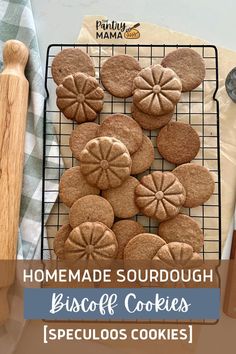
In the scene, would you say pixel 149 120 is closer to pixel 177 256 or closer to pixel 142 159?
pixel 142 159

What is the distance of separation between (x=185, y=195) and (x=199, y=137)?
5.8 inches

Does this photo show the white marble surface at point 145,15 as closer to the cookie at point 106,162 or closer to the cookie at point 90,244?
the cookie at point 106,162

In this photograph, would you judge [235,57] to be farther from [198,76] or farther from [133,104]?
[133,104]

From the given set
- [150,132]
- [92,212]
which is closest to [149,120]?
[150,132]

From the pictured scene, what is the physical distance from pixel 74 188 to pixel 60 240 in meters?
0.12

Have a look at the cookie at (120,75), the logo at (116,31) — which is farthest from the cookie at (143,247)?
the logo at (116,31)

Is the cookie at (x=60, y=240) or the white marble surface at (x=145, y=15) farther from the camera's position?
the white marble surface at (x=145, y=15)

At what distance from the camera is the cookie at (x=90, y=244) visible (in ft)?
4.11

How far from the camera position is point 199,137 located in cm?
134

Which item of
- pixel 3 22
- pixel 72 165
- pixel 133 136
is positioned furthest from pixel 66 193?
pixel 3 22

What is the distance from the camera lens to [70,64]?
53.3 inches

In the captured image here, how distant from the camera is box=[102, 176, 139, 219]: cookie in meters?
1.30

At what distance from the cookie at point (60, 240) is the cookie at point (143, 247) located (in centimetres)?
14

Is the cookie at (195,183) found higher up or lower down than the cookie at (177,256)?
higher up
